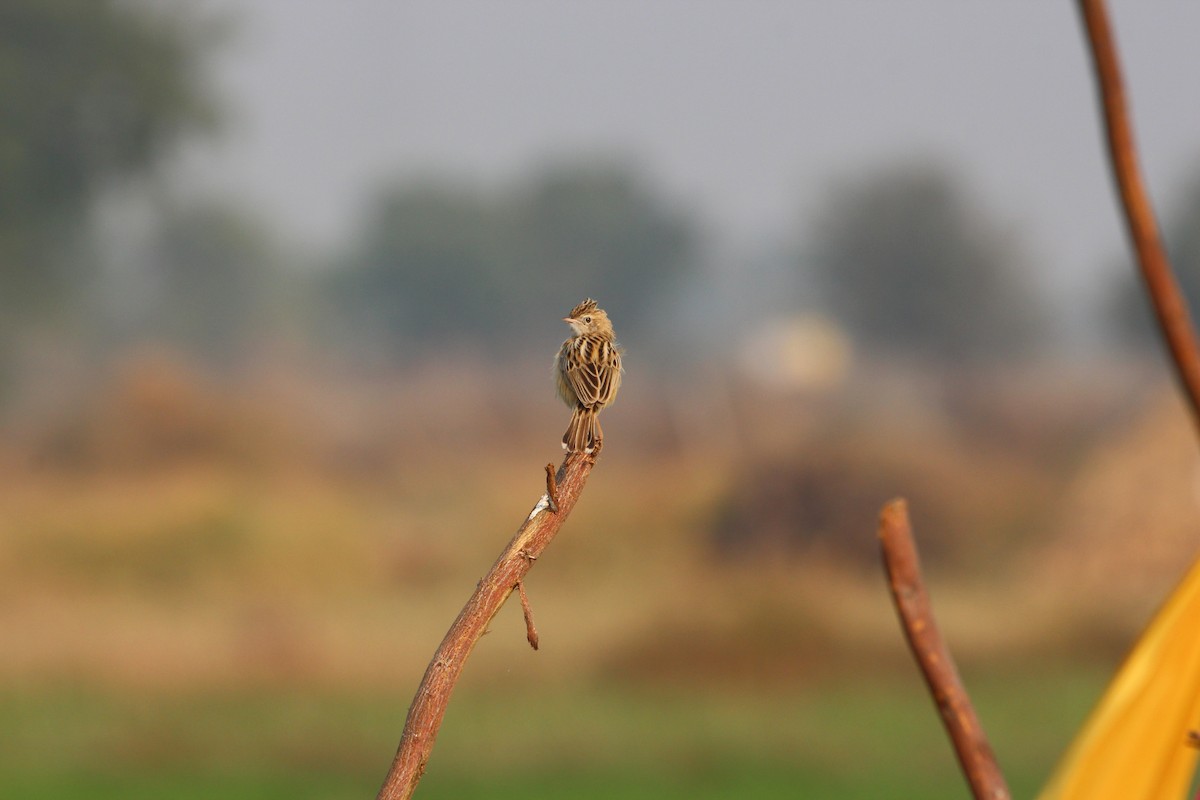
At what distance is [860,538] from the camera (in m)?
9.34

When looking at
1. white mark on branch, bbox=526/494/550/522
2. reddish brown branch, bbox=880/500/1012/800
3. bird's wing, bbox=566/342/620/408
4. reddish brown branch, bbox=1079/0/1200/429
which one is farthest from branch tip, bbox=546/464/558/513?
bird's wing, bbox=566/342/620/408

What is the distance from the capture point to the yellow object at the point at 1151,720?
0.87 m

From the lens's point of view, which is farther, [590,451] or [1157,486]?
[1157,486]

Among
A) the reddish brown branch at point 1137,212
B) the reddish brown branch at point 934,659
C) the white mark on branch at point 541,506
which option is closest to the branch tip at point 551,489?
the white mark on branch at point 541,506

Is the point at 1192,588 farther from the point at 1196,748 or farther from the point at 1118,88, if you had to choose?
the point at 1118,88

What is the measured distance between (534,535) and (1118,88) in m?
0.38

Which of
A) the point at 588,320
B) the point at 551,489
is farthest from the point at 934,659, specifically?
the point at 588,320

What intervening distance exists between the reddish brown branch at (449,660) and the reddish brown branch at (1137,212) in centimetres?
34

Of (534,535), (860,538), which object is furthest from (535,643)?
(860,538)

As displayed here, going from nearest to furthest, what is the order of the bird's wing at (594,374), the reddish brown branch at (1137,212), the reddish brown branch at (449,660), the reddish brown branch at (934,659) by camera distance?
the reddish brown branch at (1137,212) < the reddish brown branch at (449,660) < the reddish brown branch at (934,659) < the bird's wing at (594,374)

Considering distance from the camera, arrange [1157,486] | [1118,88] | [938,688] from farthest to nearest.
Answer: [1157,486], [938,688], [1118,88]

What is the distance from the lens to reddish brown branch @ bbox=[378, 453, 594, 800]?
0.72 meters

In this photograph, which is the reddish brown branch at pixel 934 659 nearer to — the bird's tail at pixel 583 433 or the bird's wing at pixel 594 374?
the bird's tail at pixel 583 433

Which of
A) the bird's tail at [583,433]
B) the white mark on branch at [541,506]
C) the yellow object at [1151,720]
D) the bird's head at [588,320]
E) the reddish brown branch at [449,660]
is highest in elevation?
the bird's head at [588,320]
